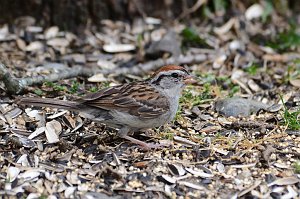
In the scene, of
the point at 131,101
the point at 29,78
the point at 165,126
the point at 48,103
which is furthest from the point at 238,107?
the point at 29,78

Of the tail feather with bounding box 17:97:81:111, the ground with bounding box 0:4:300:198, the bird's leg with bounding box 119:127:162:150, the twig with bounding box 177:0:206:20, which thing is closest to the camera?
the ground with bounding box 0:4:300:198

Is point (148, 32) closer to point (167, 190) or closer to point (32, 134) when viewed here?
point (32, 134)

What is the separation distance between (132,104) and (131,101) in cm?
4

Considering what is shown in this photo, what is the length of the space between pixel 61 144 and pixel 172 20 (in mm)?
4290

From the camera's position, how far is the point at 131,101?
6.06 m

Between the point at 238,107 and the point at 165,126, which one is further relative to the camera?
the point at 238,107

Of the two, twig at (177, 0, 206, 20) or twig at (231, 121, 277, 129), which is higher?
twig at (177, 0, 206, 20)

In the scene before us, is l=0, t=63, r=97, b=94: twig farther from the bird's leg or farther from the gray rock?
the gray rock

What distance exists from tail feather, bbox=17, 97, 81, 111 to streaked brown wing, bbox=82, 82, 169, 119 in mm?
102

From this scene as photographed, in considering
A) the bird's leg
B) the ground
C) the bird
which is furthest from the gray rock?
the bird's leg

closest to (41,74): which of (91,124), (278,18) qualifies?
(91,124)

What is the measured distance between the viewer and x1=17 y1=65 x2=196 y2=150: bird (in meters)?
5.94

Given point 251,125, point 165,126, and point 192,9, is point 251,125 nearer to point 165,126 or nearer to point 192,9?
point 165,126

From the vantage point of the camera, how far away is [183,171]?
565 centimetres
